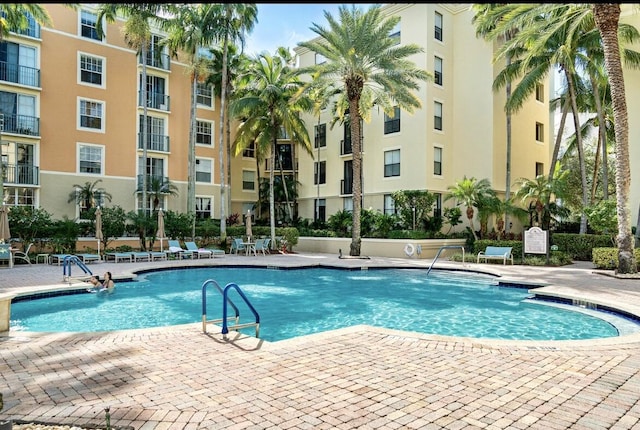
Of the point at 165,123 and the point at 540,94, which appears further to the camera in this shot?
the point at 540,94

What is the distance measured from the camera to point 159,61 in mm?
31141

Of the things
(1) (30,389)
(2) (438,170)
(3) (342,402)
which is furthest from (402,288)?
(2) (438,170)

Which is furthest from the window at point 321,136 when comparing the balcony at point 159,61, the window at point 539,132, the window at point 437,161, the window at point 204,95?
the window at point 539,132

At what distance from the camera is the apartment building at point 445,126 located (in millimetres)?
27797

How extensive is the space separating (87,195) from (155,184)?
3971 millimetres

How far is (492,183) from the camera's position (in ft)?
93.9

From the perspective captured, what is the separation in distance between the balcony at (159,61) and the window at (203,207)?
9333mm

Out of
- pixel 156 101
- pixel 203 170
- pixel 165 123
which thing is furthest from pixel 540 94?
pixel 156 101

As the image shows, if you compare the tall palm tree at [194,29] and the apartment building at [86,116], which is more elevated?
the tall palm tree at [194,29]

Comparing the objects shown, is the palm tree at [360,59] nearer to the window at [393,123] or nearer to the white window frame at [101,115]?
the window at [393,123]

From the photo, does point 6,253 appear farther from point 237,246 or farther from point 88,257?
point 237,246

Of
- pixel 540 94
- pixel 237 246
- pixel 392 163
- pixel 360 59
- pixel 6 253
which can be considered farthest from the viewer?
pixel 540 94

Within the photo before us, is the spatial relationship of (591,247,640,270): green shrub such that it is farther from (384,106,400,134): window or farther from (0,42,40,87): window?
(0,42,40,87): window

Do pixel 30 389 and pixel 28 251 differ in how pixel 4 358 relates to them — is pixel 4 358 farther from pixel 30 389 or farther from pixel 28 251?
pixel 28 251
